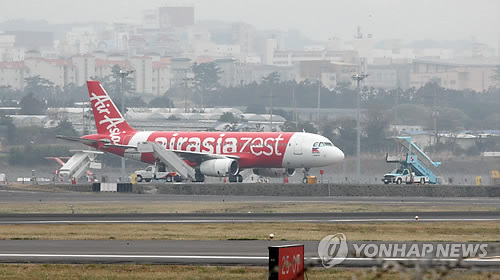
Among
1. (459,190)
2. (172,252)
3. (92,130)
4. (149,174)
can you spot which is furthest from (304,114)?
(172,252)

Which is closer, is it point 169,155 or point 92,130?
point 169,155

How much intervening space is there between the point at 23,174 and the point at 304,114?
224 ft

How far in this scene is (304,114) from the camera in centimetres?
17400

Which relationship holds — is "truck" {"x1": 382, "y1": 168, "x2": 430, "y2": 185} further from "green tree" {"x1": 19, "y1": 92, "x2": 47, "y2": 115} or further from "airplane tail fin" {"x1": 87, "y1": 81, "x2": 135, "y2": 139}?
"green tree" {"x1": 19, "y1": 92, "x2": 47, "y2": 115}

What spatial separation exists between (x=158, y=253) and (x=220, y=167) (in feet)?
166

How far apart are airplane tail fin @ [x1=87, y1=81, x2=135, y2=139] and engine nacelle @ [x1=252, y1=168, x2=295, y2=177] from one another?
1143cm

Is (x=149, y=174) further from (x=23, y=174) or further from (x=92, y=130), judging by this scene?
(x=92, y=130)

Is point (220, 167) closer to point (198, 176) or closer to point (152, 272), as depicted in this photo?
point (198, 176)

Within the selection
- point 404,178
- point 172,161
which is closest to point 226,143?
point 172,161

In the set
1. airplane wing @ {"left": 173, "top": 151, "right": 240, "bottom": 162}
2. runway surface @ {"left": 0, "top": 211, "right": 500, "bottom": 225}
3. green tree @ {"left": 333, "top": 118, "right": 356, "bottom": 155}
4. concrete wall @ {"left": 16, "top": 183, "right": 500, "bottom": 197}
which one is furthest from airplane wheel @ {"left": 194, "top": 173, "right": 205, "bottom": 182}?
green tree @ {"left": 333, "top": 118, "right": 356, "bottom": 155}

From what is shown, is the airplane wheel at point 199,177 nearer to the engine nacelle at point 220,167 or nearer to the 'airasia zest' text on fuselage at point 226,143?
the engine nacelle at point 220,167

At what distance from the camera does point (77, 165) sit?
97.9 meters

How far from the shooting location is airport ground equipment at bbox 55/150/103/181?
9712cm

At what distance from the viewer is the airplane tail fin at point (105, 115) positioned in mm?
86562
